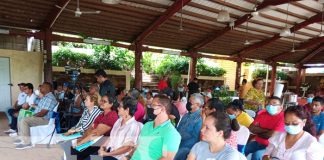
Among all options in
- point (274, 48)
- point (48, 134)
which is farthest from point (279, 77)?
point (48, 134)

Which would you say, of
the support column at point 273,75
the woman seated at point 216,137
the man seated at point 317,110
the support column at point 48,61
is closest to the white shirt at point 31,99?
the support column at point 48,61

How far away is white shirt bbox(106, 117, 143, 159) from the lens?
93.7 inches

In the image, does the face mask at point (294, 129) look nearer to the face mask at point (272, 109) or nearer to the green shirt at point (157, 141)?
the green shirt at point (157, 141)

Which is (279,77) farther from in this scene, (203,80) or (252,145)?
(252,145)

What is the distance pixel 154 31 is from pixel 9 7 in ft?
13.5

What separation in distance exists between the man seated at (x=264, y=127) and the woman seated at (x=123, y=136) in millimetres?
1331

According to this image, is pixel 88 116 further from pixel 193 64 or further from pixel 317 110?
pixel 193 64

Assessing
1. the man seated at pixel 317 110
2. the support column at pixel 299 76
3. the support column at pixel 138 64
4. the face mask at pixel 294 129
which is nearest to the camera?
the face mask at pixel 294 129

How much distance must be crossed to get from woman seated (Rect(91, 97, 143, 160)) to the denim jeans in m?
1.31

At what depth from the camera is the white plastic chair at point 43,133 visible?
409cm

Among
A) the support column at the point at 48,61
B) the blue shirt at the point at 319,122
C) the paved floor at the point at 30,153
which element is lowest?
the paved floor at the point at 30,153

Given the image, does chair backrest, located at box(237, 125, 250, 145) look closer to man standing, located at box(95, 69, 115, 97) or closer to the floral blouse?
man standing, located at box(95, 69, 115, 97)

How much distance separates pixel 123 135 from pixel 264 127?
5.29ft

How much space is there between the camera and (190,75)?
11.0m
